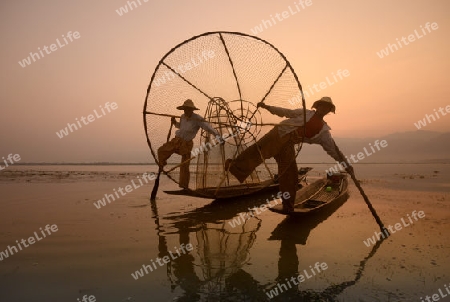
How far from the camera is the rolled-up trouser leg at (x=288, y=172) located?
6844 mm

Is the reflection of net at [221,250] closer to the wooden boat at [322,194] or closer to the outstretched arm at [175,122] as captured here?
the wooden boat at [322,194]

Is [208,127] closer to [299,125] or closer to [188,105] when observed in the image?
[188,105]

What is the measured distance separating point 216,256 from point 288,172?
279cm

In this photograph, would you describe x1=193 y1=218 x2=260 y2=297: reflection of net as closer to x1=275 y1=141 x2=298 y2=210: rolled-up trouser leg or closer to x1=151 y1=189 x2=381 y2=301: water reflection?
x1=151 y1=189 x2=381 y2=301: water reflection

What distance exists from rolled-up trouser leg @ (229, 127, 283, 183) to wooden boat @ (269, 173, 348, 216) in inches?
46.4

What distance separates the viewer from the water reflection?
3723 mm

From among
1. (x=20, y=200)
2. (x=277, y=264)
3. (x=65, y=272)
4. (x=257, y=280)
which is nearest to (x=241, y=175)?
(x=277, y=264)

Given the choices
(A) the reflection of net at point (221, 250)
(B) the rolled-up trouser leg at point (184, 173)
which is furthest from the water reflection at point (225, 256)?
(B) the rolled-up trouser leg at point (184, 173)

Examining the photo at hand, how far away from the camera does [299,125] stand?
21.6 feet

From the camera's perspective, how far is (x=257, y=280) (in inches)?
162

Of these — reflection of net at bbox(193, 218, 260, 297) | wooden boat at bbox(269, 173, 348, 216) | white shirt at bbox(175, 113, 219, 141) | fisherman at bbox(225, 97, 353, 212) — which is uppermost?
white shirt at bbox(175, 113, 219, 141)

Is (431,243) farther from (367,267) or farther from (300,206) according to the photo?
(300,206)

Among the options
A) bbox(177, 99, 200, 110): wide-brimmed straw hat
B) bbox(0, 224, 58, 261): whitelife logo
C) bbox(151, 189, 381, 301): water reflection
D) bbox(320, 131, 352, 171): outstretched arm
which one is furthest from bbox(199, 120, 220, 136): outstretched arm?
bbox(0, 224, 58, 261): whitelife logo

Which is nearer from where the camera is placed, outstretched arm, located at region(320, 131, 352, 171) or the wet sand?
the wet sand
